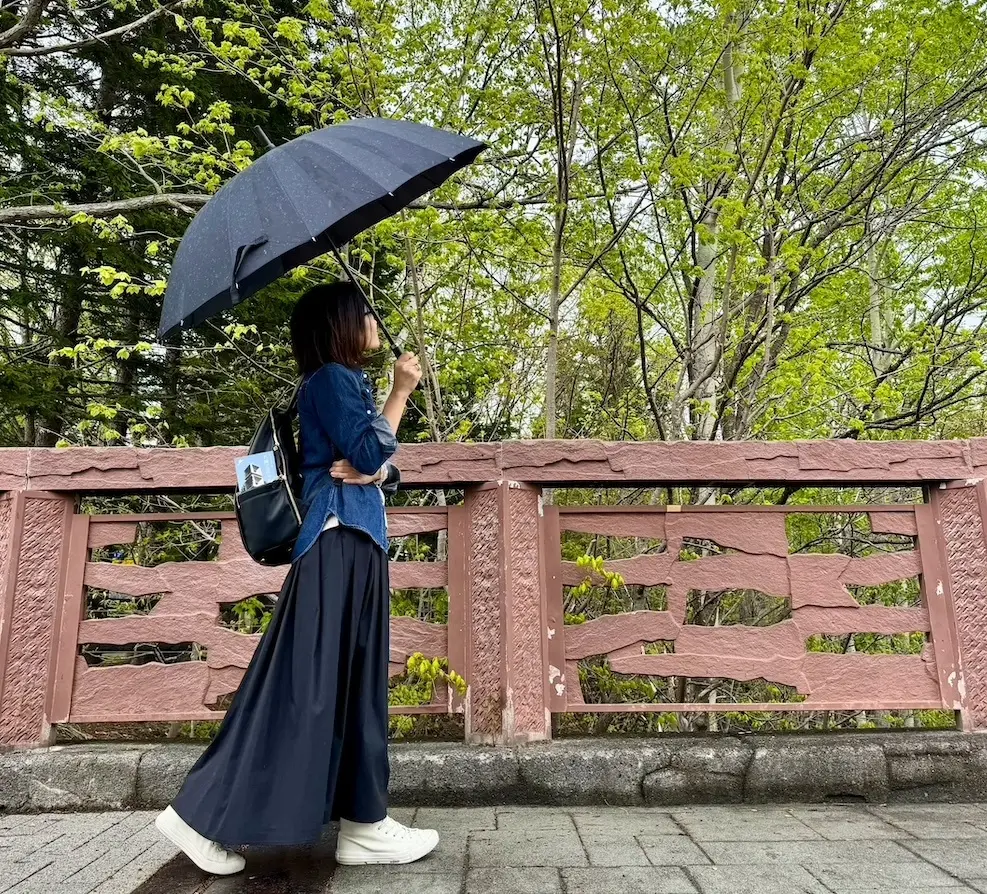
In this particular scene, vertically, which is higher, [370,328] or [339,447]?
[370,328]

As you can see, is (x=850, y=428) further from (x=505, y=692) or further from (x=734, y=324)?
(x=505, y=692)

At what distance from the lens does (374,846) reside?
2055 mm

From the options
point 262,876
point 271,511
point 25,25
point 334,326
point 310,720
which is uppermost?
point 25,25

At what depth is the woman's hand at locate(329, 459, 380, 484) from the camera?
82.9 inches

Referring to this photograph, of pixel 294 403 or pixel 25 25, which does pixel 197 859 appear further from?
pixel 25 25

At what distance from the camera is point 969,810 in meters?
2.56

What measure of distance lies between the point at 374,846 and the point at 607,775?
39.3 inches

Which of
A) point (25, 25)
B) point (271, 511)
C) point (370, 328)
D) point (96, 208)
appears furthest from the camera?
point (96, 208)

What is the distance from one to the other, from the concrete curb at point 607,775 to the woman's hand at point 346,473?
3.97ft

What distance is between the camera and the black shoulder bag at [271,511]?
203cm

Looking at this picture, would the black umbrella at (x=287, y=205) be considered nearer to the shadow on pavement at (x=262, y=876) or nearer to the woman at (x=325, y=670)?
the woman at (x=325, y=670)

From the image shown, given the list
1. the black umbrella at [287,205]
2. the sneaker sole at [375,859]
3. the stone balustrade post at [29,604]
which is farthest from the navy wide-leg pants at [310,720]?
the stone balustrade post at [29,604]

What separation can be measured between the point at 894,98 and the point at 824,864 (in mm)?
4539

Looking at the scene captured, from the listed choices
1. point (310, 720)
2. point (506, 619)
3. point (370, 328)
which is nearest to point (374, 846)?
point (310, 720)
